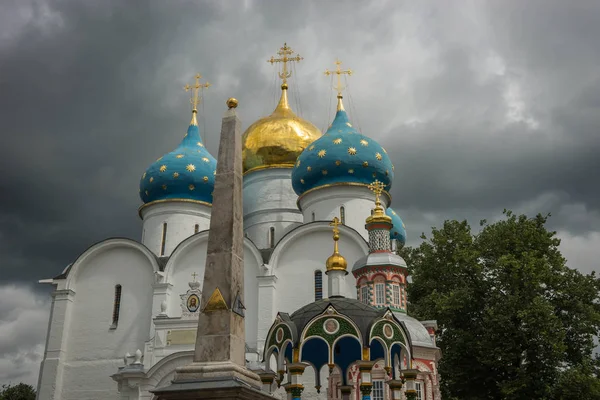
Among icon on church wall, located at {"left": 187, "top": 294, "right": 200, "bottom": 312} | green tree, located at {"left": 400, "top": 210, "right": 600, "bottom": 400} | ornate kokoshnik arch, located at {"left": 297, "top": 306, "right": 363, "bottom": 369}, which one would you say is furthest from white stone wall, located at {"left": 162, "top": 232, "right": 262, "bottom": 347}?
ornate kokoshnik arch, located at {"left": 297, "top": 306, "right": 363, "bottom": 369}

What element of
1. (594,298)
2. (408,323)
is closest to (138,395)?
(408,323)

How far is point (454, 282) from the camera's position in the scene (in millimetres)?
22406

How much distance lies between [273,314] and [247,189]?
309 inches

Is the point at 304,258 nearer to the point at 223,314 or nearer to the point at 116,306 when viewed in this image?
the point at 116,306

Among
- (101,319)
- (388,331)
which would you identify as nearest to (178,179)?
(101,319)

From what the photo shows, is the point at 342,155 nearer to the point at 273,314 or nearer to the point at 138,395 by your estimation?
the point at 273,314

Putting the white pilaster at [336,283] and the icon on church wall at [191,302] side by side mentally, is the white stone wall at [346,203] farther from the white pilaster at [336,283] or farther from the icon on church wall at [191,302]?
the white pilaster at [336,283]

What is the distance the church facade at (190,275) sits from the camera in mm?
18188

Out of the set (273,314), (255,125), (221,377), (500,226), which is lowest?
(221,377)

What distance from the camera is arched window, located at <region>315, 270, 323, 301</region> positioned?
20109 millimetres

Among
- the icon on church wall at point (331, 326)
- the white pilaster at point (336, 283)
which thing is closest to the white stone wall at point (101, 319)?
the white pilaster at point (336, 283)

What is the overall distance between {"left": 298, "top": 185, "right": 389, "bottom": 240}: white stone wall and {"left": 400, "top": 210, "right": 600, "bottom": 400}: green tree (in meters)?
2.94

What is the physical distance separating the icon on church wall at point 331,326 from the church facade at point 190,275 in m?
3.40

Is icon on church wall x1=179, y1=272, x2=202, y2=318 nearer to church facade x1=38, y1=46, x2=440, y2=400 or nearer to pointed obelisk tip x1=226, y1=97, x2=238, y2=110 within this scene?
church facade x1=38, y1=46, x2=440, y2=400
